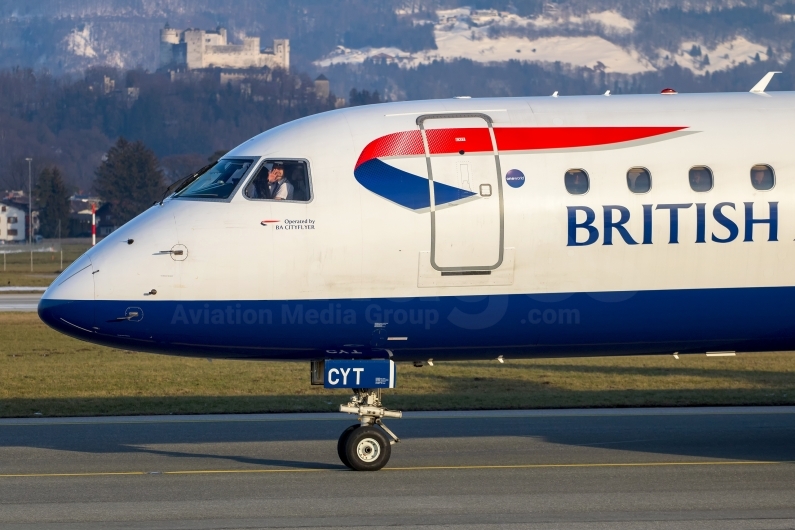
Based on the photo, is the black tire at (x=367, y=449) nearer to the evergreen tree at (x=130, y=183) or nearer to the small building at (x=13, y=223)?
the evergreen tree at (x=130, y=183)

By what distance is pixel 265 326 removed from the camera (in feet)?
45.5

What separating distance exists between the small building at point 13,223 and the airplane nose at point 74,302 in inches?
5912

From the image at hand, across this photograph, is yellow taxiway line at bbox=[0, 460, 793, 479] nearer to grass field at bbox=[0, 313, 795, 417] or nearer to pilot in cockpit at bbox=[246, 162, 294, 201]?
pilot in cockpit at bbox=[246, 162, 294, 201]

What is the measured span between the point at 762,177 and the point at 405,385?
9.79m

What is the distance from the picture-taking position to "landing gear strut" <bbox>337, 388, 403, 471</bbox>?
14438 mm

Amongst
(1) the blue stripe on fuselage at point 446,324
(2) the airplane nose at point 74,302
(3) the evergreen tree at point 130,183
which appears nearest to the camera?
(2) the airplane nose at point 74,302

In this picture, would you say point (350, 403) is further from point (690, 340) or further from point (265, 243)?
point (690, 340)

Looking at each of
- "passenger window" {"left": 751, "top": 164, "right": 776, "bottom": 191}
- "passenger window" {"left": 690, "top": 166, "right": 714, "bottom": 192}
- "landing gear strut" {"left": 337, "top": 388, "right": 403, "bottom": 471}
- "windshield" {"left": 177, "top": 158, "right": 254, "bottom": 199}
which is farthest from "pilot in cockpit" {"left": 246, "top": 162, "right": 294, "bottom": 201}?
Answer: "passenger window" {"left": 751, "top": 164, "right": 776, "bottom": 191}

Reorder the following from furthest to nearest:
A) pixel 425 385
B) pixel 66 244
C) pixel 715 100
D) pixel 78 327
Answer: pixel 66 244 → pixel 425 385 → pixel 715 100 → pixel 78 327

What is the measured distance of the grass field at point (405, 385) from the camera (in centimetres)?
2017

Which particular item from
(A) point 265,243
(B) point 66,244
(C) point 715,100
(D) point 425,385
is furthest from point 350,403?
(B) point 66,244

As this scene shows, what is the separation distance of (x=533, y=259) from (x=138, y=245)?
4.30m

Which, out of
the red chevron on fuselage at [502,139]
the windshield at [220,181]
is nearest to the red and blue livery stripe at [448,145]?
the red chevron on fuselage at [502,139]

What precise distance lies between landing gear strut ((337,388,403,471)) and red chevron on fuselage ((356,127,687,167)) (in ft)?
9.05
